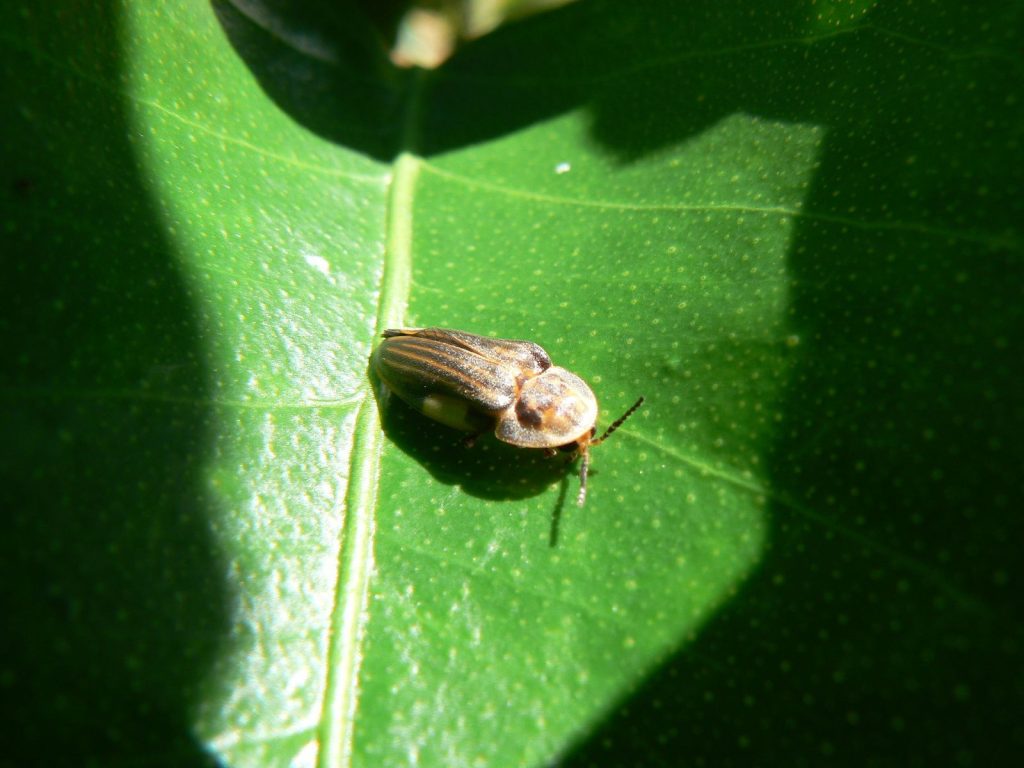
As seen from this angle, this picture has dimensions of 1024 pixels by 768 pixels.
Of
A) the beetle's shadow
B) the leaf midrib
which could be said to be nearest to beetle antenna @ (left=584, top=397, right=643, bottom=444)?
the beetle's shadow

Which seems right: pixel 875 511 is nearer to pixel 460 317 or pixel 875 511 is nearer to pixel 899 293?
pixel 899 293

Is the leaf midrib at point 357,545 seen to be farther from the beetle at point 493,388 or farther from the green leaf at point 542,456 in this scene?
the beetle at point 493,388

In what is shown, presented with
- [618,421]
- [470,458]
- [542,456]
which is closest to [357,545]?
[470,458]

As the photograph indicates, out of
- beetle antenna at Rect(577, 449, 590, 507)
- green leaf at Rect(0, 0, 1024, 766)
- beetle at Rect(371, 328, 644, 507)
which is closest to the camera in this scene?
green leaf at Rect(0, 0, 1024, 766)

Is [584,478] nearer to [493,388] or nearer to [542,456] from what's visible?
[542,456]

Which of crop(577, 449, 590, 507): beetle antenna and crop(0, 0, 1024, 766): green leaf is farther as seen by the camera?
crop(577, 449, 590, 507): beetle antenna

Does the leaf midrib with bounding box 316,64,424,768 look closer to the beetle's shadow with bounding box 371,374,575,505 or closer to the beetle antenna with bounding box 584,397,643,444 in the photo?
the beetle's shadow with bounding box 371,374,575,505

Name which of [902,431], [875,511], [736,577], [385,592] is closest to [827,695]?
[736,577]
